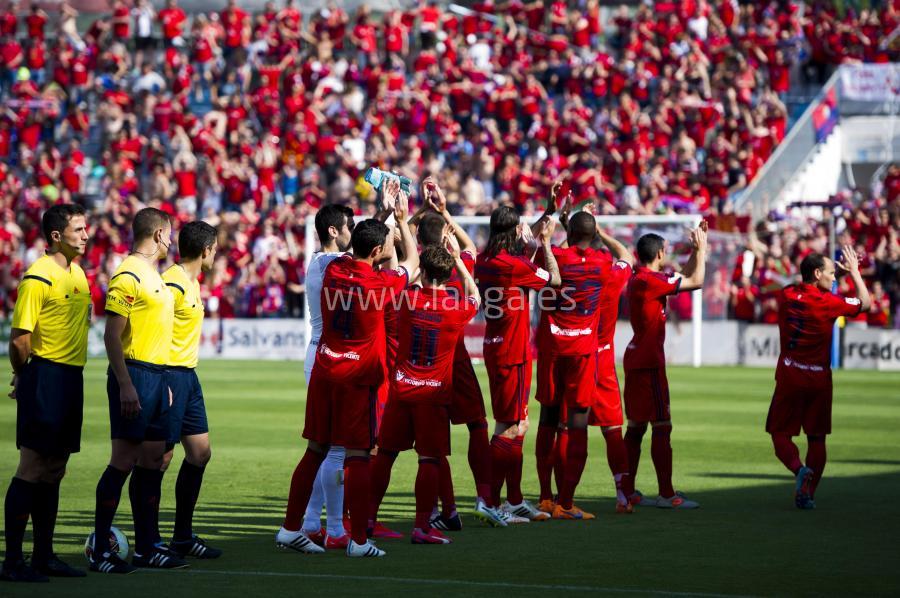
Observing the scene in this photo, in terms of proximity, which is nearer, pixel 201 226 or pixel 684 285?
pixel 201 226

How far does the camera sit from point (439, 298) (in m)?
9.42

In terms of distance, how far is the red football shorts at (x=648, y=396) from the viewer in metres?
11.5

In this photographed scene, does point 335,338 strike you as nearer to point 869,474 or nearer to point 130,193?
point 869,474

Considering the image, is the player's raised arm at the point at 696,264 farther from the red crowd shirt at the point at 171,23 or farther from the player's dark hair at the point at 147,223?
the red crowd shirt at the point at 171,23

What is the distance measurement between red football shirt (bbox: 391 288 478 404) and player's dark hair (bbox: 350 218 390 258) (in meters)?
0.60

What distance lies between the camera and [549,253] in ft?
34.1

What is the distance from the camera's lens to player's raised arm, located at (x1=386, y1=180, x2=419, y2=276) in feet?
30.3

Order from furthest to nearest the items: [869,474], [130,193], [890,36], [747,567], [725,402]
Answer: [130,193], [890,36], [725,402], [869,474], [747,567]

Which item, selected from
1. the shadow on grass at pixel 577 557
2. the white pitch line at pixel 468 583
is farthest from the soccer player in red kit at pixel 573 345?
the white pitch line at pixel 468 583

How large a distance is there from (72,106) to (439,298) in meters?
29.4

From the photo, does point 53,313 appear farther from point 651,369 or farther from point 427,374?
point 651,369

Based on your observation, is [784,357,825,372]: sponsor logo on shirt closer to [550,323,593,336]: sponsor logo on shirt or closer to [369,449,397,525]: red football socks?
[550,323,593,336]: sponsor logo on shirt

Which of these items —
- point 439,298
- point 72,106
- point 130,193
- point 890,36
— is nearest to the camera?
point 439,298

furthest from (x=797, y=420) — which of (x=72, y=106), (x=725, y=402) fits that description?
(x=72, y=106)
